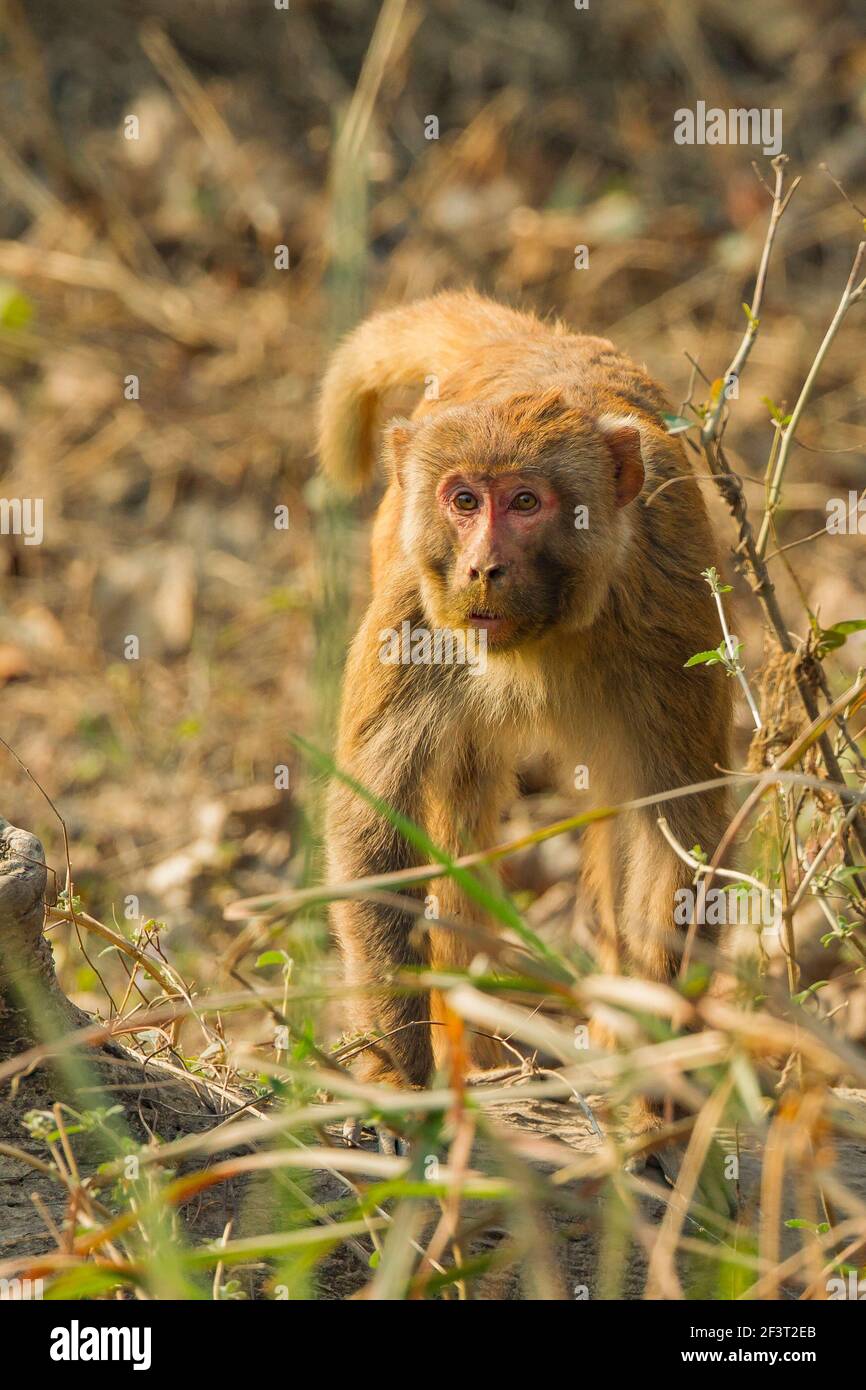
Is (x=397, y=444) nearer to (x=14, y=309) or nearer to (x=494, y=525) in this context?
(x=494, y=525)

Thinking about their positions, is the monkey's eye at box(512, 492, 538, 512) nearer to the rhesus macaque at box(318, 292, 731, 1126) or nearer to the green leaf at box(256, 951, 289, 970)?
the rhesus macaque at box(318, 292, 731, 1126)

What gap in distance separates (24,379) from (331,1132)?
302 inches

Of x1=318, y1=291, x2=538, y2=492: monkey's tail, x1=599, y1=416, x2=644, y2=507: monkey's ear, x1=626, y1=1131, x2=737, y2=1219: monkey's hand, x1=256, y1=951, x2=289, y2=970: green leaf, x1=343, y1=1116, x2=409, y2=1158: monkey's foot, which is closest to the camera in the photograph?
x1=626, y1=1131, x2=737, y2=1219: monkey's hand

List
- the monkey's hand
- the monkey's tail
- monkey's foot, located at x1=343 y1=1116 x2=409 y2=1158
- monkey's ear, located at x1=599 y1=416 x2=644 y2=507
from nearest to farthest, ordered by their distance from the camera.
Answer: the monkey's hand, monkey's foot, located at x1=343 y1=1116 x2=409 y2=1158, monkey's ear, located at x1=599 y1=416 x2=644 y2=507, the monkey's tail

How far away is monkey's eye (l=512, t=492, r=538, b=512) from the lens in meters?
4.52

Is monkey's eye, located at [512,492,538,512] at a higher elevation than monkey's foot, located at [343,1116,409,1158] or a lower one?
higher

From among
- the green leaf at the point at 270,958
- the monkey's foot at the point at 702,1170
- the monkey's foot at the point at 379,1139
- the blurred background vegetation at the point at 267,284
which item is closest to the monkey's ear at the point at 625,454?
the green leaf at the point at 270,958

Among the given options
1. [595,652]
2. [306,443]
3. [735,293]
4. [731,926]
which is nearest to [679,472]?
[595,652]

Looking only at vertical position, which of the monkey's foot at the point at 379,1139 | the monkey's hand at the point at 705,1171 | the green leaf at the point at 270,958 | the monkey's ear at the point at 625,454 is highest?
the monkey's ear at the point at 625,454

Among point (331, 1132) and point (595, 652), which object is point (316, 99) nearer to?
point (595, 652)

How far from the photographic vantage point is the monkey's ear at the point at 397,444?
4855 millimetres

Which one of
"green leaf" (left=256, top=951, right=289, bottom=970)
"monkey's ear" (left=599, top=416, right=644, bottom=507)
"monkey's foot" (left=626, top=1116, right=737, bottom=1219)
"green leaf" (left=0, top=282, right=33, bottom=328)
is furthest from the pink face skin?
"green leaf" (left=0, top=282, right=33, bottom=328)

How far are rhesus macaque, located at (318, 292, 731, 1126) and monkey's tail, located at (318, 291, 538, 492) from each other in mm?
273

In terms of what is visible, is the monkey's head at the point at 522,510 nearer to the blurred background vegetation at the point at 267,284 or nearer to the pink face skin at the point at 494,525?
the pink face skin at the point at 494,525
